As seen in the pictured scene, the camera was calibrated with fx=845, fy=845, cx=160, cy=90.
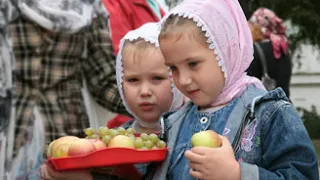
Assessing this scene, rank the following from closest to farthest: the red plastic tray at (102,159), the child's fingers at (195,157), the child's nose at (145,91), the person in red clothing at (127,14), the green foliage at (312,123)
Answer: the child's fingers at (195,157), the red plastic tray at (102,159), the child's nose at (145,91), the person in red clothing at (127,14), the green foliage at (312,123)

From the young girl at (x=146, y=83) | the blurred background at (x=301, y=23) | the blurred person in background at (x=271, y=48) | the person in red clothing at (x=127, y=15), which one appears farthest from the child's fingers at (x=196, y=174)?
the blurred background at (x=301, y=23)

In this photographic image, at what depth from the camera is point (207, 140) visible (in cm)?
243

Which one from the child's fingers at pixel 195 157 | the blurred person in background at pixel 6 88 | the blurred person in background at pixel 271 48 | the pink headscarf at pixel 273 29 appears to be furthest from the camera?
the pink headscarf at pixel 273 29

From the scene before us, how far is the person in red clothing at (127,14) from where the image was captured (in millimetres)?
4543

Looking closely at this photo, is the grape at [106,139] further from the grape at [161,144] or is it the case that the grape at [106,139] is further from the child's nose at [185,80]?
the child's nose at [185,80]

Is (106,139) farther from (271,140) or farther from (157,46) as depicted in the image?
(157,46)

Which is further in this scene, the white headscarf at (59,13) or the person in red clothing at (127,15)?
the person in red clothing at (127,15)

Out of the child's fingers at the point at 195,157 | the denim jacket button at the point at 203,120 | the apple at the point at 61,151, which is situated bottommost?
the child's fingers at the point at 195,157

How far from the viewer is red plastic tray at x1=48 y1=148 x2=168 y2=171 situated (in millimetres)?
2574

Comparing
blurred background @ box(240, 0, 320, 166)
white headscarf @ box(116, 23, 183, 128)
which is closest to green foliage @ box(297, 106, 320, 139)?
blurred background @ box(240, 0, 320, 166)

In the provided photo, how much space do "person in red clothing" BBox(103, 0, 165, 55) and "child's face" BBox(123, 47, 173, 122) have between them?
1.02 metres

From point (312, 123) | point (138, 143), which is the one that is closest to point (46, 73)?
point (138, 143)

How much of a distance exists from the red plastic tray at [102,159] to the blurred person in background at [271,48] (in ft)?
18.2

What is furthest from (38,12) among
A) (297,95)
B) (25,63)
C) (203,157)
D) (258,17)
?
(297,95)
